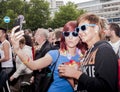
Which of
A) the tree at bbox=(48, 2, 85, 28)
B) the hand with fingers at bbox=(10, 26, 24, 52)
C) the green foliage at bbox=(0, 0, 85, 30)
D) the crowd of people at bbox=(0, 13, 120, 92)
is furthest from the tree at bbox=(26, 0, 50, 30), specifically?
the hand with fingers at bbox=(10, 26, 24, 52)

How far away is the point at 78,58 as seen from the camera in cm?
410

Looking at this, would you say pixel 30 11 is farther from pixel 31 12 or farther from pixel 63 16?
pixel 63 16

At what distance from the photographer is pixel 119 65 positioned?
8.73 ft

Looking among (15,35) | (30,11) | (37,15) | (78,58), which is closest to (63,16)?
(37,15)

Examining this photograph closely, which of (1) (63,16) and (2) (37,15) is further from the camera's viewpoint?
(1) (63,16)

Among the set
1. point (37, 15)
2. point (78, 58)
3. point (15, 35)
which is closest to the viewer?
point (15, 35)

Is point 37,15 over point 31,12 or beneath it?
beneath

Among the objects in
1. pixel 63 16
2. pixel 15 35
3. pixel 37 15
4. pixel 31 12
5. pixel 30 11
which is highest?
pixel 15 35

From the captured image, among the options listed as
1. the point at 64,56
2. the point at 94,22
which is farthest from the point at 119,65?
the point at 64,56

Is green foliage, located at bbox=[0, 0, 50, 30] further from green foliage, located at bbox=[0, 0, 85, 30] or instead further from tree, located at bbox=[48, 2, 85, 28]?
tree, located at bbox=[48, 2, 85, 28]

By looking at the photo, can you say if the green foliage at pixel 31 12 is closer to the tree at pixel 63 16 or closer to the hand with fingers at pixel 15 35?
the tree at pixel 63 16

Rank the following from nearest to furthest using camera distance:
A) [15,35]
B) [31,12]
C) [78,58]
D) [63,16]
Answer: [15,35]
[78,58]
[31,12]
[63,16]

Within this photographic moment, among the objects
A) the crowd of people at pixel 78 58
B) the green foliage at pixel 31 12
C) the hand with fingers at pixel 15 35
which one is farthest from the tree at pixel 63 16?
the hand with fingers at pixel 15 35

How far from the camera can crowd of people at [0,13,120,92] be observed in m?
2.59
